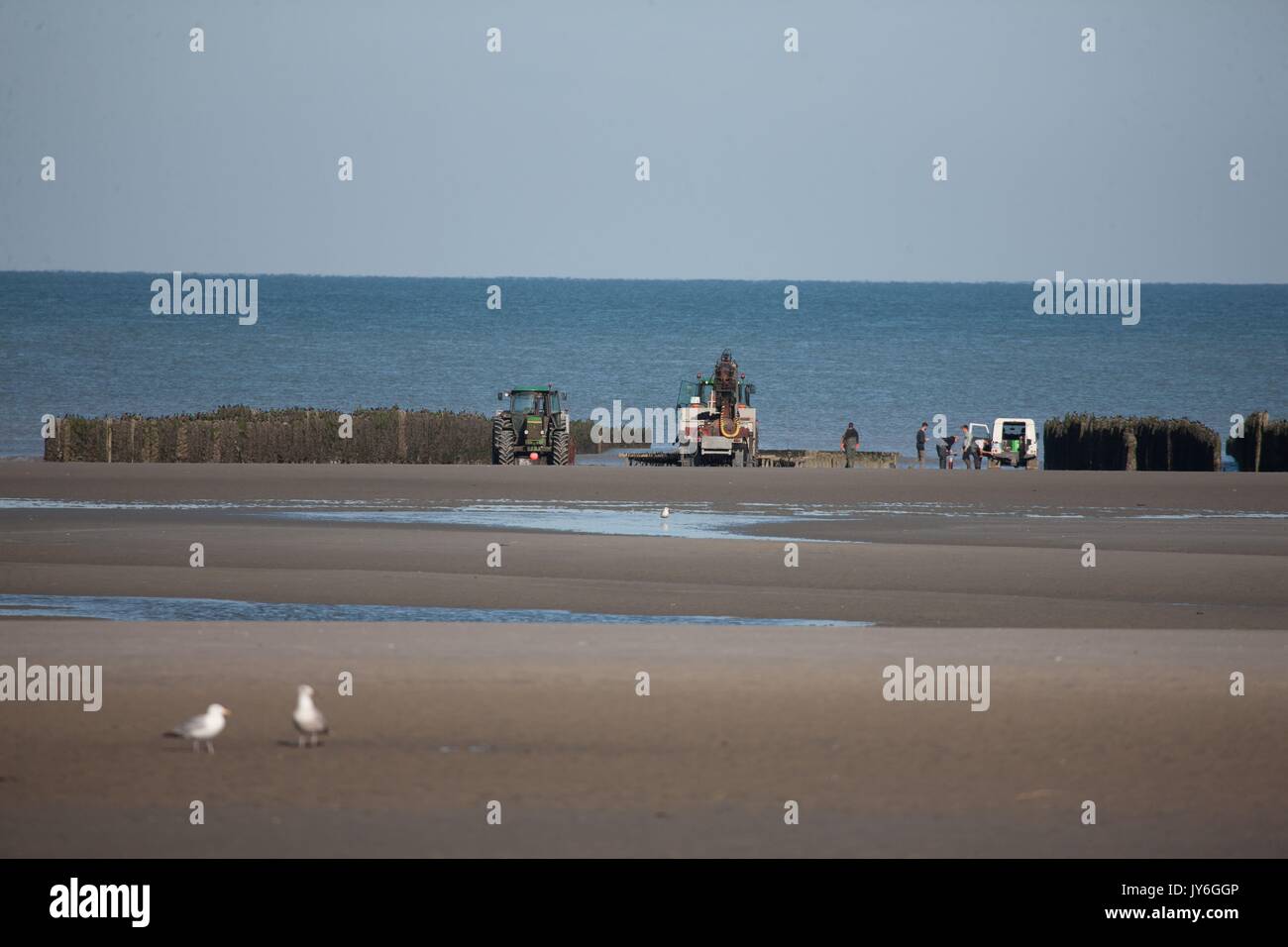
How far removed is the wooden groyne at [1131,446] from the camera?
44.4m

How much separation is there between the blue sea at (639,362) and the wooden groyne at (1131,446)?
19.6 m

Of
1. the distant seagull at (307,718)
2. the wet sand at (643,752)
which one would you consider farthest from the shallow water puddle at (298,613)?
the distant seagull at (307,718)

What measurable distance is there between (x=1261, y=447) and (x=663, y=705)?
35.3m

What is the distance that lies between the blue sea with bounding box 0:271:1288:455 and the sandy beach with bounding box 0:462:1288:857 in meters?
37.2

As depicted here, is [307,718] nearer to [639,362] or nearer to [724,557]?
[724,557]

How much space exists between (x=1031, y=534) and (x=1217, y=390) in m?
79.9

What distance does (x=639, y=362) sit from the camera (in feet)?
393

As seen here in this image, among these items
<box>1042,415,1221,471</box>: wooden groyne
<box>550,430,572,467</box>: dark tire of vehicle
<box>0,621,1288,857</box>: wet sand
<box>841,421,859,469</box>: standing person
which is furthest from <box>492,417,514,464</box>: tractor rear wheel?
<box>0,621,1288,857</box>: wet sand

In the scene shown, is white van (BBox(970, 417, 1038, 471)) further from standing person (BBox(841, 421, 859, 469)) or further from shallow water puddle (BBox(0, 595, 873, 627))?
shallow water puddle (BBox(0, 595, 873, 627))

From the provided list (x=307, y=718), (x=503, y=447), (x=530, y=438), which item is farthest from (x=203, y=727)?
(x=530, y=438)

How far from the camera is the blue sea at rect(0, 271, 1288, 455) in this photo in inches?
3386

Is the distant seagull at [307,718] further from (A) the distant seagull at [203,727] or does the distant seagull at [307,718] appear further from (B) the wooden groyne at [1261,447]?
(B) the wooden groyne at [1261,447]
